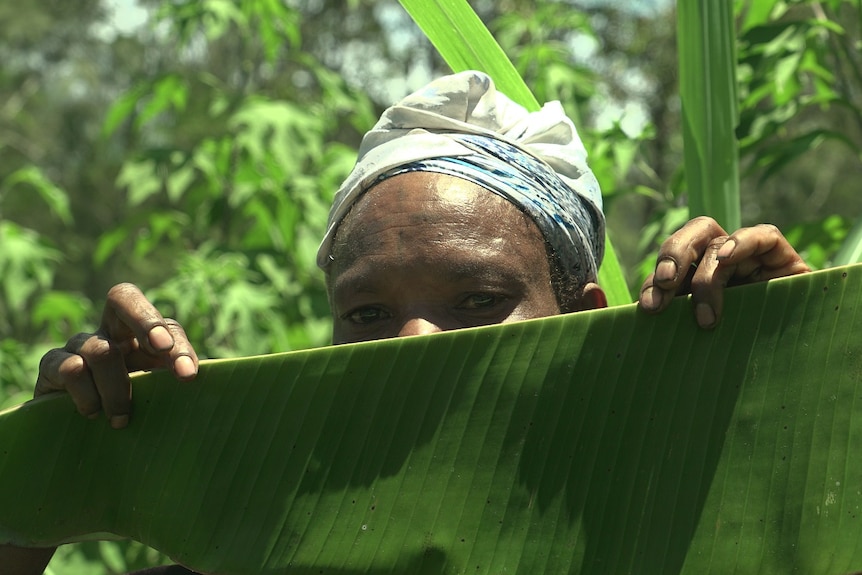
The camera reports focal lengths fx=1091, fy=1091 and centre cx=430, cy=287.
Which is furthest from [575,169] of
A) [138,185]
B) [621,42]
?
[621,42]

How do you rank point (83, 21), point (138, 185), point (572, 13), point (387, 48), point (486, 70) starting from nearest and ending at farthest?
point (486, 70), point (138, 185), point (572, 13), point (387, 48), point (83, 21)

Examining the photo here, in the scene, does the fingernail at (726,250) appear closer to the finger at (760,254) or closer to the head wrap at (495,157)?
the finger at (760,254)

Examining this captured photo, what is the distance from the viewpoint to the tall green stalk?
194cm

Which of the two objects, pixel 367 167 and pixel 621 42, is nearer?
pixel 367 167

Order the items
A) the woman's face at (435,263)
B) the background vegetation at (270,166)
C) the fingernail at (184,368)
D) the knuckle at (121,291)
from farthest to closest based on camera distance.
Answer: the background vegetation at (270,166) < the woman's face at (435,263) < the knuckle at (121,291) < the fingernail at (184,368)

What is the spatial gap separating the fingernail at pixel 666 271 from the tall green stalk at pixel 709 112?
767 mm

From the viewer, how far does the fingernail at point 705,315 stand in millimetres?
1200

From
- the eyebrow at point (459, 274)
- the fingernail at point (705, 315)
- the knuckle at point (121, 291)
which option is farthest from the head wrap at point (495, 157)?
the fingernail at point (705, 315)

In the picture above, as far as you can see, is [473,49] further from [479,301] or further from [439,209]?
[479,301]

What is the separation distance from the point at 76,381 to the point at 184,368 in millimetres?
167

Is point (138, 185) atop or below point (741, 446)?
below

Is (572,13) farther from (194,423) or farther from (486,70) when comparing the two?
(194,423)

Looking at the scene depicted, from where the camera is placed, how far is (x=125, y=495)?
1.41 m

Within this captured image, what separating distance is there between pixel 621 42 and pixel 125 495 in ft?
51.5
